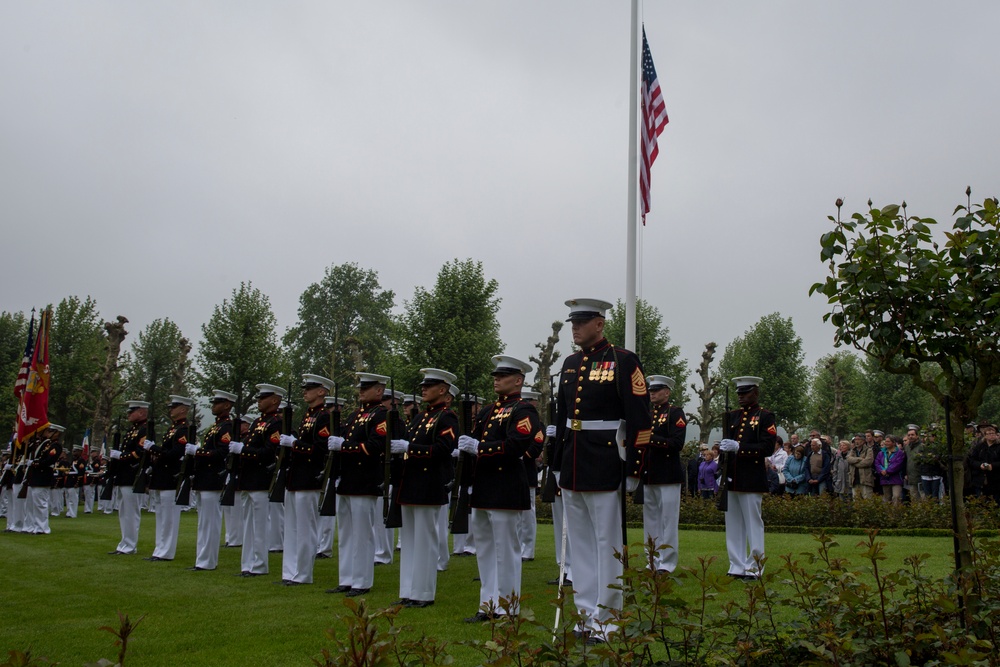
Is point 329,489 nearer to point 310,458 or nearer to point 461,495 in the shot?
point 310,458

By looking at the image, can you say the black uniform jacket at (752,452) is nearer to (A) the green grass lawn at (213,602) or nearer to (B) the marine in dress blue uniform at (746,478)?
(B) the marine in dress blue uniform at (746,478)

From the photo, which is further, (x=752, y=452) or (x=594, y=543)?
(x=752, y=452)

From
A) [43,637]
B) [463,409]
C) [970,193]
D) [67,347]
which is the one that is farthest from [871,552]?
[67,347]

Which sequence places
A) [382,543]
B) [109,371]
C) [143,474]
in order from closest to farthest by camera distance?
[143,474] → [382,543] → [109,371]

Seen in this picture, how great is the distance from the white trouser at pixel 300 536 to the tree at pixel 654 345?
4047 centimetres

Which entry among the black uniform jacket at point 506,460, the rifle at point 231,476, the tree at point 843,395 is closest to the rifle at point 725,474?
the black uniform jacket at point 506,460

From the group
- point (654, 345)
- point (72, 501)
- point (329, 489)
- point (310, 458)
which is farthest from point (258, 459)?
point (654, 345)

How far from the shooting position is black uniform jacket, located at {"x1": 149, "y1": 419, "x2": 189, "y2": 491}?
14102 millimetres

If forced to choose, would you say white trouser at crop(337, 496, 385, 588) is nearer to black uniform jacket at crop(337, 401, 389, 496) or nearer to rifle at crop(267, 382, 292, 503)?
black uniform jacket at crop(337, 401, 389, 496)

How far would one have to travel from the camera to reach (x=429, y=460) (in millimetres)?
9523

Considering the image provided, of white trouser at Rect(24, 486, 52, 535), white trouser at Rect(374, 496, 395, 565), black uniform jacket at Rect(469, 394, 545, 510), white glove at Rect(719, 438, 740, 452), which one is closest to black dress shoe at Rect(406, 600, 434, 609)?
black uniform jacket at Rect(469, 394, 545, 510)

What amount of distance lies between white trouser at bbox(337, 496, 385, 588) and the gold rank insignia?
4.60m

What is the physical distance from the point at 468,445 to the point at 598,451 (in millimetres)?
2034

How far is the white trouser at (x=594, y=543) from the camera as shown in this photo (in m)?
6.89
